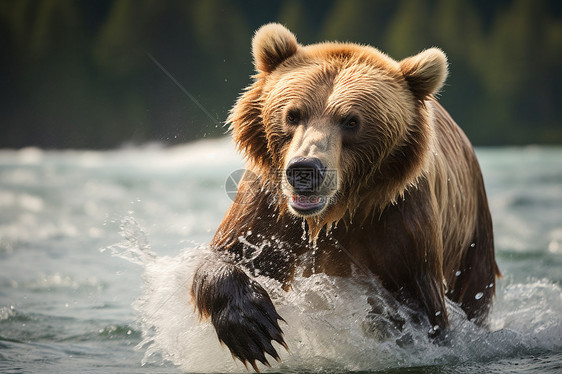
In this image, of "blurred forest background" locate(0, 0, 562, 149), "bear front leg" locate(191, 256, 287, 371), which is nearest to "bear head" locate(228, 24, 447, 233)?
"bear front leg" locate(191, 256, 287, 371)

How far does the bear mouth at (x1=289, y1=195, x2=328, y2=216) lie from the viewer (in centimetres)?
335

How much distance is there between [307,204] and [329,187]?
12 centimetres

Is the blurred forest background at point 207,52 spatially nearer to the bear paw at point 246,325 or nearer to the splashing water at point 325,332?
the splashing water at point 325,332

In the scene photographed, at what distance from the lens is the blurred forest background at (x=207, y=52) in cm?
1827

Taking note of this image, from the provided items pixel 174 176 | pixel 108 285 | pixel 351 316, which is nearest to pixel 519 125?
Answer: pixel 174 176

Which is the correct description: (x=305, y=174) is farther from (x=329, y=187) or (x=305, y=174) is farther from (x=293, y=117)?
(x=293, y=117)

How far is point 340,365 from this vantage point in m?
3.87

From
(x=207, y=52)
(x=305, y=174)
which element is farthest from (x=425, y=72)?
(x=207, y=52)

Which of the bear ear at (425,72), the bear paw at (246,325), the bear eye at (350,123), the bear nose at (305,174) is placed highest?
the bear ear at (425,72)

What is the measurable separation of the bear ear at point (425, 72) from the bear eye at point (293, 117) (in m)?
0.61

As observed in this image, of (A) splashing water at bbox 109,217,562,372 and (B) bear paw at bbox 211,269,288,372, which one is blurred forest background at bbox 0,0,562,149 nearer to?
(A) splashing water at bbox 109,217,562,372

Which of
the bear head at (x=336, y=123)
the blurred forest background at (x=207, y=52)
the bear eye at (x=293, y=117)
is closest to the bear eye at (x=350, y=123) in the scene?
the bear head at (x=336, y=123)

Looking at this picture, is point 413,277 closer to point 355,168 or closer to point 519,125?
point 355,168

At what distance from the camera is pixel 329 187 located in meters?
3.34
